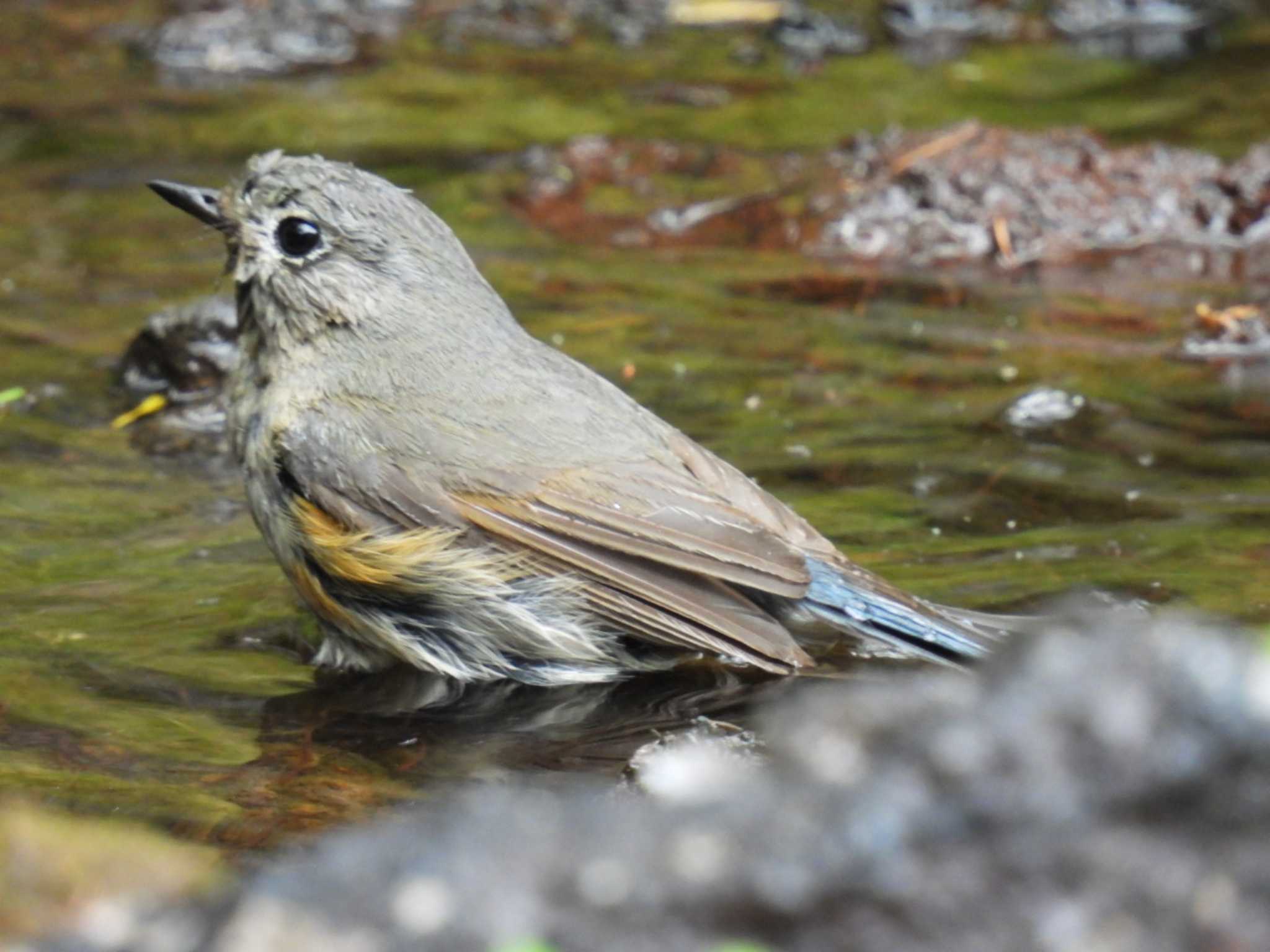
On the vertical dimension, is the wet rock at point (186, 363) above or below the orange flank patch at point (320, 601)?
below

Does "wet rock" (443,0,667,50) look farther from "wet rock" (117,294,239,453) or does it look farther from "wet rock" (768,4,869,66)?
"wet rock" (117,294,239,453)

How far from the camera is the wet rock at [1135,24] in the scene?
11555mm

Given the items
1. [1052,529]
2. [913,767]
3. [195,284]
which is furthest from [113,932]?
[195,284]

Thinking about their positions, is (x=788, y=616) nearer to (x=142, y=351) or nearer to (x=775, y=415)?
(x=775, y=415)

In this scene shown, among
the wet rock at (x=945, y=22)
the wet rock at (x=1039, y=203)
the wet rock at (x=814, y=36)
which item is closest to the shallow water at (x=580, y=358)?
the wet rock at (x=1039, y=203)

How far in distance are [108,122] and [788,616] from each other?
251 inches

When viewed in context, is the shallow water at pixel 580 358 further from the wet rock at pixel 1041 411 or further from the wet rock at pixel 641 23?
the wet rock at pixel 641 23

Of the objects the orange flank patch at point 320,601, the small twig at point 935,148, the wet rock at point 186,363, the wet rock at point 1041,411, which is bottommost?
the wet rock at point 186,363

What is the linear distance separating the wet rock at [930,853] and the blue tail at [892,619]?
2.16m

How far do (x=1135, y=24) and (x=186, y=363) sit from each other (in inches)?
319

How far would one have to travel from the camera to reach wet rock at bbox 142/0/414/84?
426 inches

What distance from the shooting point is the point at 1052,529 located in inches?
195

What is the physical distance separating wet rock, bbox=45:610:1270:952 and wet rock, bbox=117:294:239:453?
4.27 m

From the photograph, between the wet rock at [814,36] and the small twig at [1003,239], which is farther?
the wet rock at [814,36]
